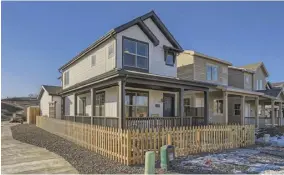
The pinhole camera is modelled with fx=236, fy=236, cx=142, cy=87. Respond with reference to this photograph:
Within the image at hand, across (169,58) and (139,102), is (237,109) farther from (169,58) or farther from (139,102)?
(139,102)

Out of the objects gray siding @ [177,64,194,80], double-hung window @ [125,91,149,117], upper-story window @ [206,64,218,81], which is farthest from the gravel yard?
upper-story window @ [206,64,218,81]

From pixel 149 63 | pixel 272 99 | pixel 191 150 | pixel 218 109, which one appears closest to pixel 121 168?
pixel 191 150

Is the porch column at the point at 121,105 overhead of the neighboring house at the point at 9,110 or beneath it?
overhead

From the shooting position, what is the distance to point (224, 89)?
18344mm

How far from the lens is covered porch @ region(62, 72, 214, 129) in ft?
40.8

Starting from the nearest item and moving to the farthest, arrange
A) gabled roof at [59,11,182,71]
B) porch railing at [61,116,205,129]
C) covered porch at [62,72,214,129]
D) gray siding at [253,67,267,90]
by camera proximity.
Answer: covered porch at [62,72,214,129] < porch railing at [61,116,205,129] < gabled roof at [59,11,182,71] < gray siding at [253,67,267,90]

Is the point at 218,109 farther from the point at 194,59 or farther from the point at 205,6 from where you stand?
the point at 205,6

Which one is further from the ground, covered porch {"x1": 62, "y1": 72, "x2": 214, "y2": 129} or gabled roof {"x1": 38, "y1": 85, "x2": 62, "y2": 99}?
gabled roof {"x1": 38, "y1": 85, "x2": 62, "y2": 99}

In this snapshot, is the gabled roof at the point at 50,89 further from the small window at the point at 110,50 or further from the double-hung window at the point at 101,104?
the small window at the point at 110,50

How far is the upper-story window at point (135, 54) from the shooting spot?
49.0 ft

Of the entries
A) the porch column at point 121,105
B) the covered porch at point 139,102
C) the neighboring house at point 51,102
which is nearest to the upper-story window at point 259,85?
the covered porch at point 139,102

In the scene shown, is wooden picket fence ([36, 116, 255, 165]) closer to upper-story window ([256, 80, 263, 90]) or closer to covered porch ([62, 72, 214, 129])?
covered porch ([62, 72, 214, 129])

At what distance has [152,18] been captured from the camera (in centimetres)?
1689

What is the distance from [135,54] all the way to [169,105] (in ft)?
17.9
